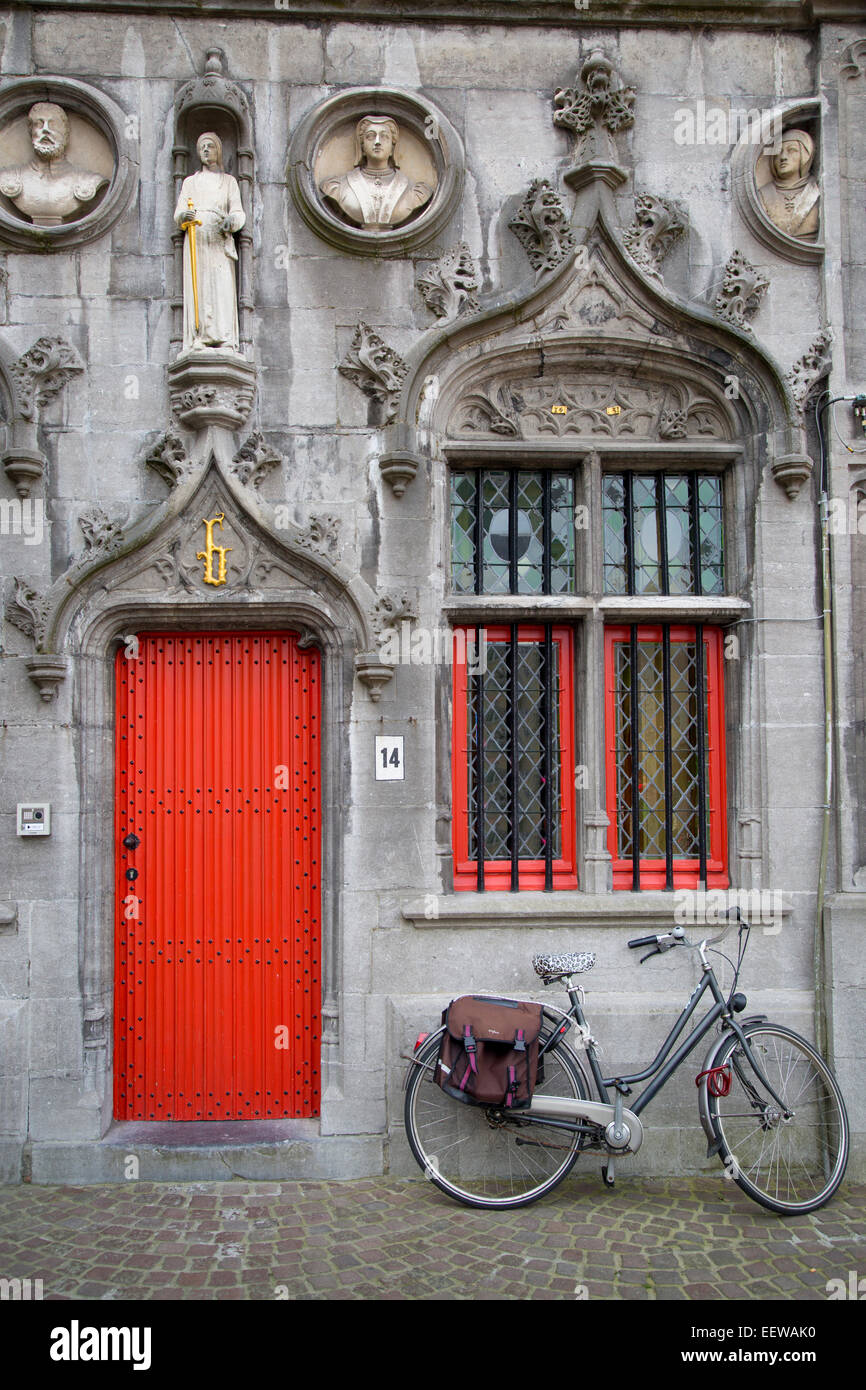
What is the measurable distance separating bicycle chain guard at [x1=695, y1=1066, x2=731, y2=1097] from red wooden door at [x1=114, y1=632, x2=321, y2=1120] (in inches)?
81.0

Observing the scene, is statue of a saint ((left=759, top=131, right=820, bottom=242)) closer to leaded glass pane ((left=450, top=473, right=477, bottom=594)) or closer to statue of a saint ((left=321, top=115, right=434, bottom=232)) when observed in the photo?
statue of a saint ((left=321, top=115, right=434, bottom=232))

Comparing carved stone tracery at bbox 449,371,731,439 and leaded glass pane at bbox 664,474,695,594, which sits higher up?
carved stone tracery at bbox 449,371,731,439

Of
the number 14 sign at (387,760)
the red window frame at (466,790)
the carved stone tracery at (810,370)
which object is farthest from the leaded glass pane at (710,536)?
the number 14 sign at (387,760)

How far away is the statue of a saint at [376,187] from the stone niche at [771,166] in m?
1.78

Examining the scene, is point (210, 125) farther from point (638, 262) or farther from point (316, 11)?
point (638, 262)

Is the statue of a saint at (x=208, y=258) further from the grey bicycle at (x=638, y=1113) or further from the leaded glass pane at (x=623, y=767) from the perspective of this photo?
the grey bicycle at (x=638, y=1113)

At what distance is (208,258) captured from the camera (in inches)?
205

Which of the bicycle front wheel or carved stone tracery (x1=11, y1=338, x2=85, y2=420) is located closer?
the bicycle front wheel

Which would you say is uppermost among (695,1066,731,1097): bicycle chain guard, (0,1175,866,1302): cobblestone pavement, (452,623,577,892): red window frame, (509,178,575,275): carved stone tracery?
(509,178,575,275): carved stone tracery

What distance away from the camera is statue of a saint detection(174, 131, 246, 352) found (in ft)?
16.9

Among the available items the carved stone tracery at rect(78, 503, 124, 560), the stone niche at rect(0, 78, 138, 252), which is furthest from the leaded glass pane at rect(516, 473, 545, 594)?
the stone niche at rect(0, 78, 138, 252)

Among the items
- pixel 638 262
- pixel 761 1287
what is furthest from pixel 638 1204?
pixel 638 262

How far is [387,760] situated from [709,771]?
1.86 meters

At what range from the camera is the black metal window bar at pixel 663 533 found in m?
5.61
